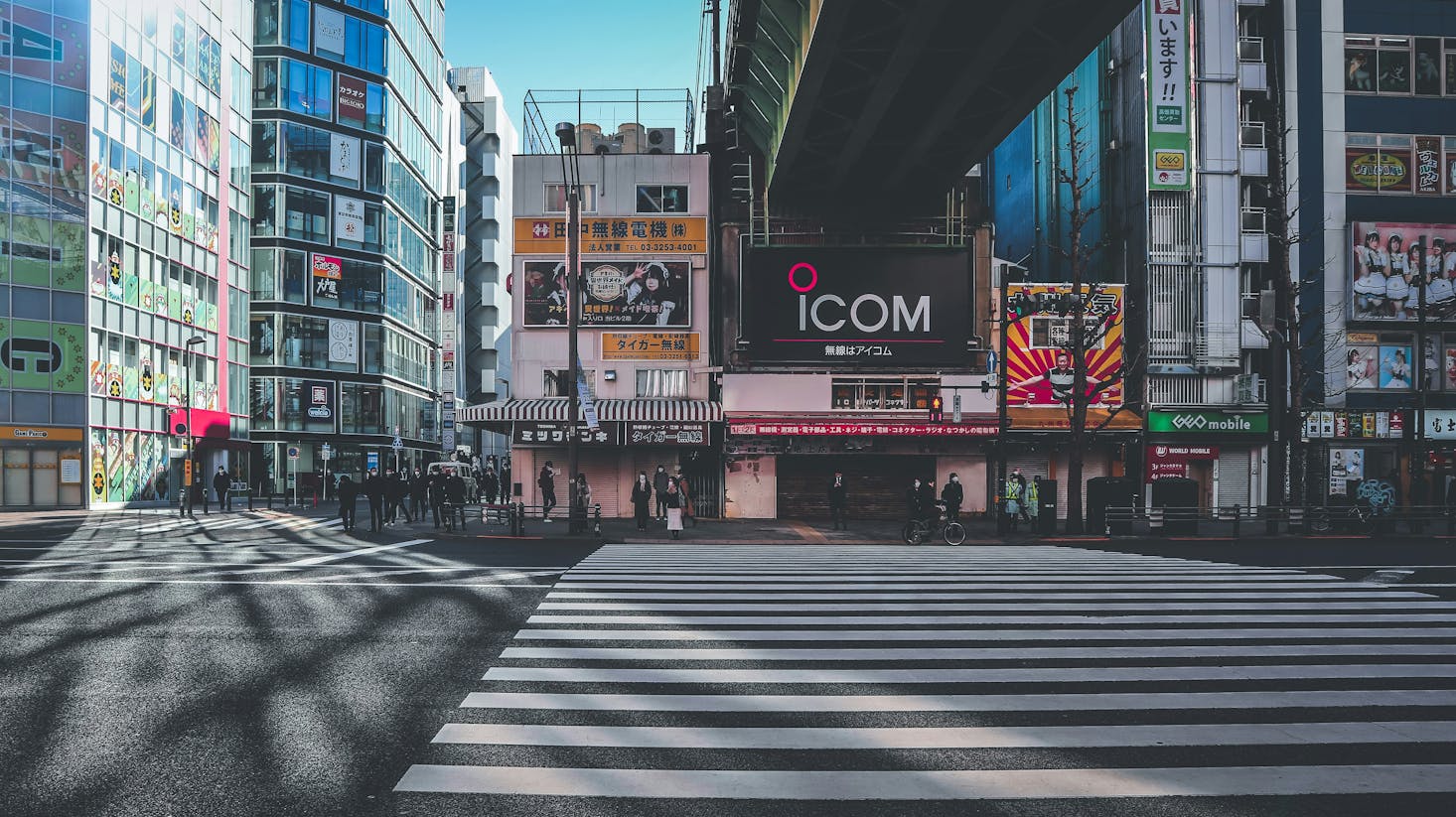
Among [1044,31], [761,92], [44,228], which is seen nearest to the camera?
[1044,31]

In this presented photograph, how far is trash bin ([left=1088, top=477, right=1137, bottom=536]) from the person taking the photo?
2613cm

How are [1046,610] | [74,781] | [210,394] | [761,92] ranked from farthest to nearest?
[210,394], [761,92], [1046,610], [74,781]

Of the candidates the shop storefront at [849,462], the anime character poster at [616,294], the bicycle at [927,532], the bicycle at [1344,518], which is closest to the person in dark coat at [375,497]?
the anime character poster at [616,294]

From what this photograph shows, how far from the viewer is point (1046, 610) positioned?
11547 millimetres

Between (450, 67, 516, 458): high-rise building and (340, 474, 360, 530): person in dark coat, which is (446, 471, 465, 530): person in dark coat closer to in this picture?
(340, 474, 360, 530): person in dark coat

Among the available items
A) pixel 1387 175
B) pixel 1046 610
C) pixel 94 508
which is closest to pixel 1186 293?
pixel 1387 175

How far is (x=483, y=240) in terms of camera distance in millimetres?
94312

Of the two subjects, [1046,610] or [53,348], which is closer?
[1046,610]

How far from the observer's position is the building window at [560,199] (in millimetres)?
36281

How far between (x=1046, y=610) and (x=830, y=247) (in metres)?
25.6

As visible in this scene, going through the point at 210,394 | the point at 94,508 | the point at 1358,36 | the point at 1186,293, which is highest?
the point at 1358,36

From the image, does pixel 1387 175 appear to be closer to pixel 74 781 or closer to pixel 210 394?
pixel 74 781

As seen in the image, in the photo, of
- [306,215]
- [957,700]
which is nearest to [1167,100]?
[957,700]

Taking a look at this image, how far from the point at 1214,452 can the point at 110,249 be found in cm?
4532
